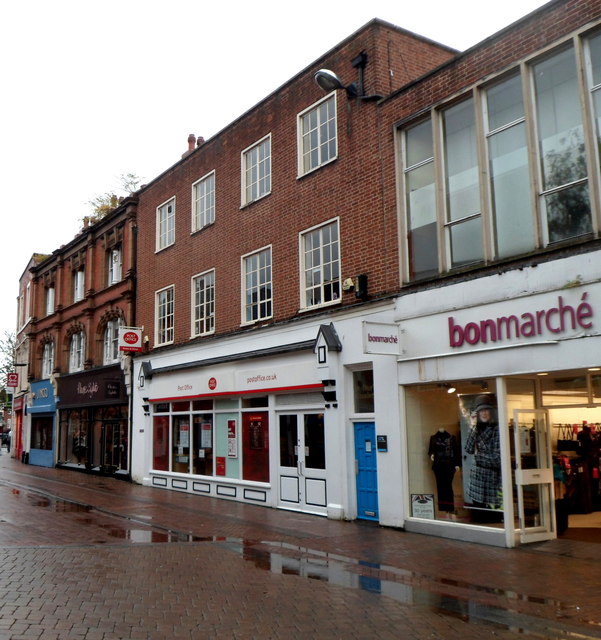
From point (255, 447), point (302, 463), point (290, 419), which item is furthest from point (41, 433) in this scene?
point (302, 463)

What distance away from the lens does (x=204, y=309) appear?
19500mm

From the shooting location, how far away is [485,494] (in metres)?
11.1

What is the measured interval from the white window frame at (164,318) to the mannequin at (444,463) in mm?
11053

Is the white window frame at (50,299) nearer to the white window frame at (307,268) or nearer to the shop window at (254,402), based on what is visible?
the shop window at (254,402)

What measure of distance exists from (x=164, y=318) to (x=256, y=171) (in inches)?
256

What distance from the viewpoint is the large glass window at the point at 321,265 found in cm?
1467

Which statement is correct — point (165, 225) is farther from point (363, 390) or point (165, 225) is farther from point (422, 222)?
point (422, 222)

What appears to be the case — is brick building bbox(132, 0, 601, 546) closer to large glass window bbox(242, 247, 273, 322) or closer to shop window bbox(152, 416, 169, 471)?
large glass window bbox(242, 247, 273, 322)

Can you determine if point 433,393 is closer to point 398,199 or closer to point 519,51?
point 398,199

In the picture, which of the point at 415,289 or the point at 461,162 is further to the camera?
the point at 415,289

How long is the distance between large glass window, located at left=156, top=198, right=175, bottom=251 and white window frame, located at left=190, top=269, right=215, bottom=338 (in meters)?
2.51

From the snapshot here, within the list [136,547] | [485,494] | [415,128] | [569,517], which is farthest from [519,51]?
[136,547]

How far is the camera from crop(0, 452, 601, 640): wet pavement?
21.5 ft

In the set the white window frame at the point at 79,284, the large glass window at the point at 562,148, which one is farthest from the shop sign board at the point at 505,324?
the white window frame at the point at 79,284
